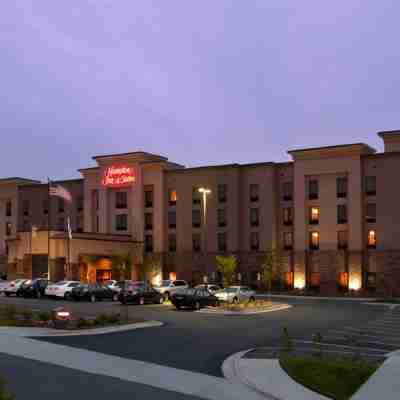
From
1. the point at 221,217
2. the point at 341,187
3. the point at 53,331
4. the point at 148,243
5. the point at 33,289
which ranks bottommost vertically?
the point at 33,289

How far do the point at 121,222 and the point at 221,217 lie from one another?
512 inches

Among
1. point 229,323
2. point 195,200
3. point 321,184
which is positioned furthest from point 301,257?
point 229,323

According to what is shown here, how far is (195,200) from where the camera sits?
71.2 m

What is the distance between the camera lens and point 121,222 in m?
75.6

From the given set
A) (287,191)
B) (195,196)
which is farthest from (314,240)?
(195,196)

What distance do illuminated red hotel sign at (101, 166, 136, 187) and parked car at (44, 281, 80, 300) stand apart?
26.4m

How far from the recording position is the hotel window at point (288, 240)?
220 feet

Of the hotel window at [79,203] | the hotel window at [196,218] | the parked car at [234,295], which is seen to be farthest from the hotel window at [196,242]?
the parked car at [234,295]

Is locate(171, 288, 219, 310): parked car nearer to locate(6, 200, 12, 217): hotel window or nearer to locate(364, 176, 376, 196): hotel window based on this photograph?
locate(364, 176, 376, 196): hotel window

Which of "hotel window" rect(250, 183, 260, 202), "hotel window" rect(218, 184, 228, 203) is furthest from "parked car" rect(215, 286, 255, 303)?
"hotel window" rect(218, 184, 228, 203)

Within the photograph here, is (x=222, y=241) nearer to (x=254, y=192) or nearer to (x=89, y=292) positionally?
(x=254, y=192)

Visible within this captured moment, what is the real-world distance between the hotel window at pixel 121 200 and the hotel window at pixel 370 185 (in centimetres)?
2790

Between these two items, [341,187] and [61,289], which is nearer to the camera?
[61,289]

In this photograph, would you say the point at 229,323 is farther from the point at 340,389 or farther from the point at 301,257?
the point at 301,257
